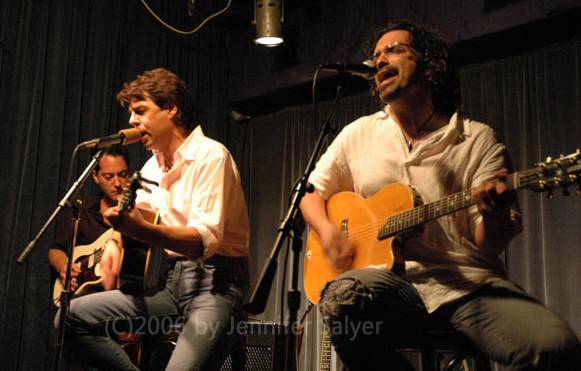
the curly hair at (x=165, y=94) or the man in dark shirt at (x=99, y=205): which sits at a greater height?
the curly hair at (x=165, y=94)

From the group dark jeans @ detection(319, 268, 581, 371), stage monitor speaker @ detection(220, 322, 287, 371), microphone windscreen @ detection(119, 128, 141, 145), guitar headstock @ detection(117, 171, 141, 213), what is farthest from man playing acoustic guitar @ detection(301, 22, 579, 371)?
microphone windscreen @ detection(119, 128, 141, 145)

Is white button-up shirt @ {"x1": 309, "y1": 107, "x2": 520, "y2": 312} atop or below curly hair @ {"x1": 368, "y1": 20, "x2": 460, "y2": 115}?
below

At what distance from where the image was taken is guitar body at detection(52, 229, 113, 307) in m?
4.18

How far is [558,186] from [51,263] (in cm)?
428

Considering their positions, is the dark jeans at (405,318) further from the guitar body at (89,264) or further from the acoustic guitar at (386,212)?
the guitar body at (89,264)

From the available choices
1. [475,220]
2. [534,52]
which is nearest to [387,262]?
[475,220]

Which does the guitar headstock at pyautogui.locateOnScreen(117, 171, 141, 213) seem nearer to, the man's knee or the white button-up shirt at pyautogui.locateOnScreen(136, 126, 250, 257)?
the white button-up shirt at pyautogui.locateOnScreen(136, 126, 250, 257)

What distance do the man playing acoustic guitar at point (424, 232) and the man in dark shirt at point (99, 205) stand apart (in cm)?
262

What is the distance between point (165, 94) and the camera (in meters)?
3.44

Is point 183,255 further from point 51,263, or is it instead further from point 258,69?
point 258,69

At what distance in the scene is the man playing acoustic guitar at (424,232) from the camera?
6.78 feet

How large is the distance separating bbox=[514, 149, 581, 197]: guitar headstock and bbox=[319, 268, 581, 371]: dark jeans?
393 mm

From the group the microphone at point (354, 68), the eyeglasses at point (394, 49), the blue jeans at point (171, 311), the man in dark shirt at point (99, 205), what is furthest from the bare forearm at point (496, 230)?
the man in dark shirt at point (99, 205)

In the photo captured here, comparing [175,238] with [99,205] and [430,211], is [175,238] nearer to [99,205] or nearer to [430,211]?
[430,211]
